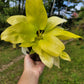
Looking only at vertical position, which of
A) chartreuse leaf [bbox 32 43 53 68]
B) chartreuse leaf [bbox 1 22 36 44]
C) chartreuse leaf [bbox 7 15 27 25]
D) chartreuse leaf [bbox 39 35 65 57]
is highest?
chartreuse leaf [bbox 7 15 27 25]

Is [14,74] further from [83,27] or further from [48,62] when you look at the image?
[83,27]

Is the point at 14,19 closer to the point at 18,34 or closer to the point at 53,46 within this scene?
the point at 18,34

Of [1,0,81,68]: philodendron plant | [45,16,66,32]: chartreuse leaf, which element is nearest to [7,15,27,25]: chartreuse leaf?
[1,0,81,68]: philodendron plant

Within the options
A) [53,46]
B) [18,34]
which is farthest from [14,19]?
[53,46]

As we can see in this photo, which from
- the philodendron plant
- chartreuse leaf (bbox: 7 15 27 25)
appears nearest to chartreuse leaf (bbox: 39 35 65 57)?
the philodendron plant

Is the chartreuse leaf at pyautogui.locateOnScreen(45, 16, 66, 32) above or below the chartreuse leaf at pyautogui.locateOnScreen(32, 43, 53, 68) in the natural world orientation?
above

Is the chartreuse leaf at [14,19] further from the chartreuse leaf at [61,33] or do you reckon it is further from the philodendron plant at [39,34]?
the chartreuse leaf at [61,33]

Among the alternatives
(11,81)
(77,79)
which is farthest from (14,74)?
(77,79)

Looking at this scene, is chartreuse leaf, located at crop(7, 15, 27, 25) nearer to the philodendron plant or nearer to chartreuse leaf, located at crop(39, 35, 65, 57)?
the philodendron plant

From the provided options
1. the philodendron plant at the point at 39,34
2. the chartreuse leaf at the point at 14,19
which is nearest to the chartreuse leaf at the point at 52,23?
the philodendron plant at the point at 39,34
